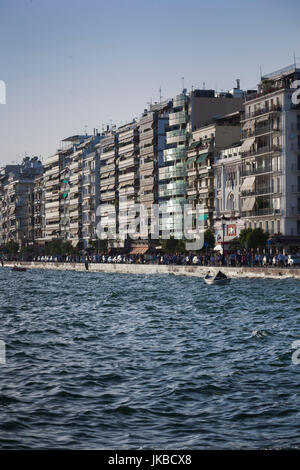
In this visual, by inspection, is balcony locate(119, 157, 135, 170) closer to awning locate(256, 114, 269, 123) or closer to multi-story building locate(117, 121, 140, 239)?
multi-story building locate(117, 121, 140, 239)

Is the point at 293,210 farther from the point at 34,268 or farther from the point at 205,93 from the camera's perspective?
the point at 34,268

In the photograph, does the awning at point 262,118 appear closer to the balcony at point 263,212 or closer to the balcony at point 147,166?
the balcony at point 263,212

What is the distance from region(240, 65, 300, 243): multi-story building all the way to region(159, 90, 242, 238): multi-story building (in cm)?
2176

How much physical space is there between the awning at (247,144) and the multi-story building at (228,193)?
3.51 meters

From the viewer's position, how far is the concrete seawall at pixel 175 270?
7225 centimetres

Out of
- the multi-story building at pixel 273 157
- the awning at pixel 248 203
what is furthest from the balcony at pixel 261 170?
the awning at pixel 248 203

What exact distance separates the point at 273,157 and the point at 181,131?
108 ft

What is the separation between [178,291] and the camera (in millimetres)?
63656

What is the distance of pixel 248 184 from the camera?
108m

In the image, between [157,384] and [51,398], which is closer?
[51,398]

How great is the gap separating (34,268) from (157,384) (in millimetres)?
Result: 144496

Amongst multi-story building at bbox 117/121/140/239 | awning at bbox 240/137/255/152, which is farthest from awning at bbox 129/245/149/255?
awning at bbox 240/137/255/152

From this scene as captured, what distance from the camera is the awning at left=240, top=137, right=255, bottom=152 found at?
107062 mm

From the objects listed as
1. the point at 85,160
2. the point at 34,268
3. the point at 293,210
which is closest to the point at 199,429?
the point at 293,210
